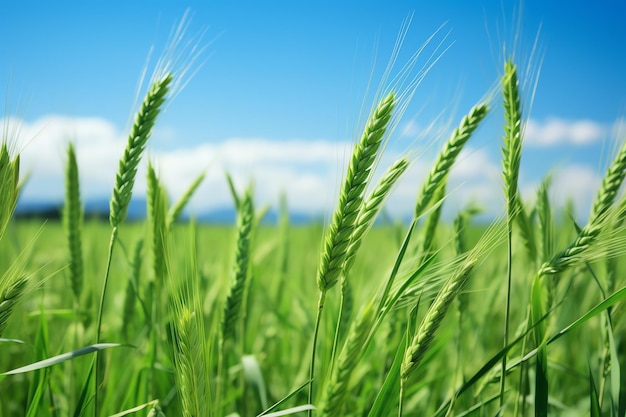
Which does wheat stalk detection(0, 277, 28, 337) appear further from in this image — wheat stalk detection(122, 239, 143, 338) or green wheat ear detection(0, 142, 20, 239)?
wheat stalk detection(122, 239, 143, 338)

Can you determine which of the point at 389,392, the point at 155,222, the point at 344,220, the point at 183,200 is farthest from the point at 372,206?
the point at 183,200

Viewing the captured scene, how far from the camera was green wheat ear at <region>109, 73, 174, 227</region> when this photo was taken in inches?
46.0

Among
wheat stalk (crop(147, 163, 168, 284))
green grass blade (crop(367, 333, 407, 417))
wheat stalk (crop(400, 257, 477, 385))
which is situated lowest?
green grass blade (crop(367, 333, 407, 417))

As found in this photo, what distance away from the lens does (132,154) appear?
1.18 meters

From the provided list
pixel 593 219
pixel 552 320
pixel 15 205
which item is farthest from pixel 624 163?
pixel 15 205

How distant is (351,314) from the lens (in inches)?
67.2

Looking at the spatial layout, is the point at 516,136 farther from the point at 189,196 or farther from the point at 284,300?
the point at 284,300

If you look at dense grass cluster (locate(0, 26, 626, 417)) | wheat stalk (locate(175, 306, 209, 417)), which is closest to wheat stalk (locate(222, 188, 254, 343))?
dense grass cluster (locate(0, 26, 626, 417))

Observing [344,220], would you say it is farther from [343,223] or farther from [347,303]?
[347,303]

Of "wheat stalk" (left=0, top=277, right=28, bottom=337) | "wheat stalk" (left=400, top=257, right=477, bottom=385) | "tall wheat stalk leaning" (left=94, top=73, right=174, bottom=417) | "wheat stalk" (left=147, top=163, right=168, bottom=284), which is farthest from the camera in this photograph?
"wheat stalk" (left=147, top=163, right=168, bottom=284)

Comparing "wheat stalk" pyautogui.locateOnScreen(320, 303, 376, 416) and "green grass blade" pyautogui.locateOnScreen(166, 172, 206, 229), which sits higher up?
"green grass blade" pyautogui.locateOnScreen(166, 172, 206, 229)

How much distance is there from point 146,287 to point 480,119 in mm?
1241

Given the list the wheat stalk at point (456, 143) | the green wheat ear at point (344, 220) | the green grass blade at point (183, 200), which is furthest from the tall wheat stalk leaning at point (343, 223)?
the green grass blade at point (183, 200)

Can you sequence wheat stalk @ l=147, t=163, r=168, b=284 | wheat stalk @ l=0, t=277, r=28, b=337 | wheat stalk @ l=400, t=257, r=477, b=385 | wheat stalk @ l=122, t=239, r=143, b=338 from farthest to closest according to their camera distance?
wheat stalk @ l=122, t=239, r=143, b=338, wheat stalk @ l=147, t=163, r=168, b=284, wheat stalk @ l=0, t=277, r=28, b=337, wheat stalk @ l=400, t=257, r=477, b=385
